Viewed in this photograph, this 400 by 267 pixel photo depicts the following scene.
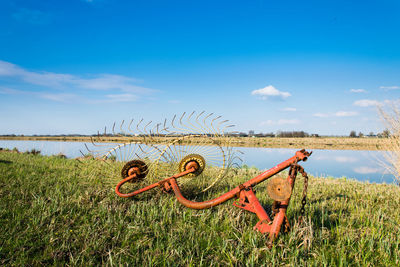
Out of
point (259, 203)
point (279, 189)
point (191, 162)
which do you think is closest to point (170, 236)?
point (259, 203)

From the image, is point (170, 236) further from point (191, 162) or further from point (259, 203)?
point (191, 162)

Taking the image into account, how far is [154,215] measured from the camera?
136 inches

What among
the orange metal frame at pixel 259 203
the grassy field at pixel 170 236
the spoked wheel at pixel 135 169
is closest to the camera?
the grassy field at pixel 170 236

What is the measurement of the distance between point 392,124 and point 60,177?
30.3ft

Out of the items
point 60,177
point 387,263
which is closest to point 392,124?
point 387,263

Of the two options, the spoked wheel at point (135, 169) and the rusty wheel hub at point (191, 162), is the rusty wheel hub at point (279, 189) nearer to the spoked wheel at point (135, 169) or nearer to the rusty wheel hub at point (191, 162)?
the rusty wheel hub at point (191, 162)

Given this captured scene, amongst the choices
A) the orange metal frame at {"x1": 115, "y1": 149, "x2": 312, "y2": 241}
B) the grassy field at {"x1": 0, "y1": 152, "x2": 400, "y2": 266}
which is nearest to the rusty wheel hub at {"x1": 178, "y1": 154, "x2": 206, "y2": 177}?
the grassy field at {"x1": 0, "y1": 152, "x2": 400, "y2": 266}

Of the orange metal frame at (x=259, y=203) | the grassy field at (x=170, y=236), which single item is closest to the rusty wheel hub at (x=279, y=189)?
the orange metal frame at (x=259, y=203)

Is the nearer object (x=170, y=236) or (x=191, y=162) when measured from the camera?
(x=170, y=236)

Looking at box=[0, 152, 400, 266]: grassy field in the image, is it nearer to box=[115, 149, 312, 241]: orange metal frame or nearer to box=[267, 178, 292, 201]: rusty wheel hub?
box=[115, 149, 312, 241]: orange metal frame

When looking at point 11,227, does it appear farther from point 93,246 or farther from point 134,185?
point 134,185

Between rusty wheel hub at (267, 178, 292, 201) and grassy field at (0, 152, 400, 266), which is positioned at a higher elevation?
rusty wheel hub at (267, 178, 292, 201)

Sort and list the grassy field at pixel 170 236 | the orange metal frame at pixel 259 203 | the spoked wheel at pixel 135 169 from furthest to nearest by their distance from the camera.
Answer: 1. the spoked wheel at pixel 135 169
2. the orange metal frame at pixel 259 203
3. the grassy field at pixel 170 236

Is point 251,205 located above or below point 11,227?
above
